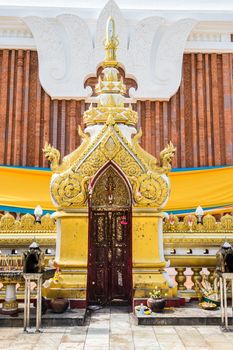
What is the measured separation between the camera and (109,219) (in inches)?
237

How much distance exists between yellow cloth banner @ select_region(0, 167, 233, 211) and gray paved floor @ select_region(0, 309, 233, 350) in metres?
5.85

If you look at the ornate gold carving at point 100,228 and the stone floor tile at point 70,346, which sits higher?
the ornate gold carving at point 100,228

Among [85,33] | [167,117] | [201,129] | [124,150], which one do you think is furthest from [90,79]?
[124,150]

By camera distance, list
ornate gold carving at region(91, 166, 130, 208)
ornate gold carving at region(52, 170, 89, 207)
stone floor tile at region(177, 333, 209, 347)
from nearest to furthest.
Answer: stone floor tile at region(177, 333, 209, 347) < ornate gold carving at region(52, 170, 89, 207) < ornate gold carving at region(91, 166, 130, 208)

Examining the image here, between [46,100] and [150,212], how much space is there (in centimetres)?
701

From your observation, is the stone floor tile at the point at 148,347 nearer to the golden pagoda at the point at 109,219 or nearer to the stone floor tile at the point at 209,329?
the stone floor tile at the point at 209,329

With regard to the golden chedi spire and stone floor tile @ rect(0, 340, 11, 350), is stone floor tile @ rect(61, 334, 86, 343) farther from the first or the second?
the golden chedi spire

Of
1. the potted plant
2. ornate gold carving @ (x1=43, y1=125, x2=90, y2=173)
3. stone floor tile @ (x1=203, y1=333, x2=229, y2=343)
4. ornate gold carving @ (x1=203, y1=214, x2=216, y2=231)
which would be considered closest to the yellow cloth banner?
ornate gold carving @ (x1=203, y1=214, x2=216, y2=231)

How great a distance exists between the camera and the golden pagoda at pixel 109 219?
5.70 metres

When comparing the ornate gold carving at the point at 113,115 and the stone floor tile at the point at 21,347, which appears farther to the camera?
the ornate gold carving at the point at 113,115

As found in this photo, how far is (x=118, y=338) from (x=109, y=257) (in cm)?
170

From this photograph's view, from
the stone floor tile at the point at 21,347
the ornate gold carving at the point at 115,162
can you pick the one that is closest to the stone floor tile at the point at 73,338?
the stone floor tile at the point at 21,347

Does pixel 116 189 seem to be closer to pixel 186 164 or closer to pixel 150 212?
pixel 150 212

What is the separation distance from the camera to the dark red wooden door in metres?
5.90
